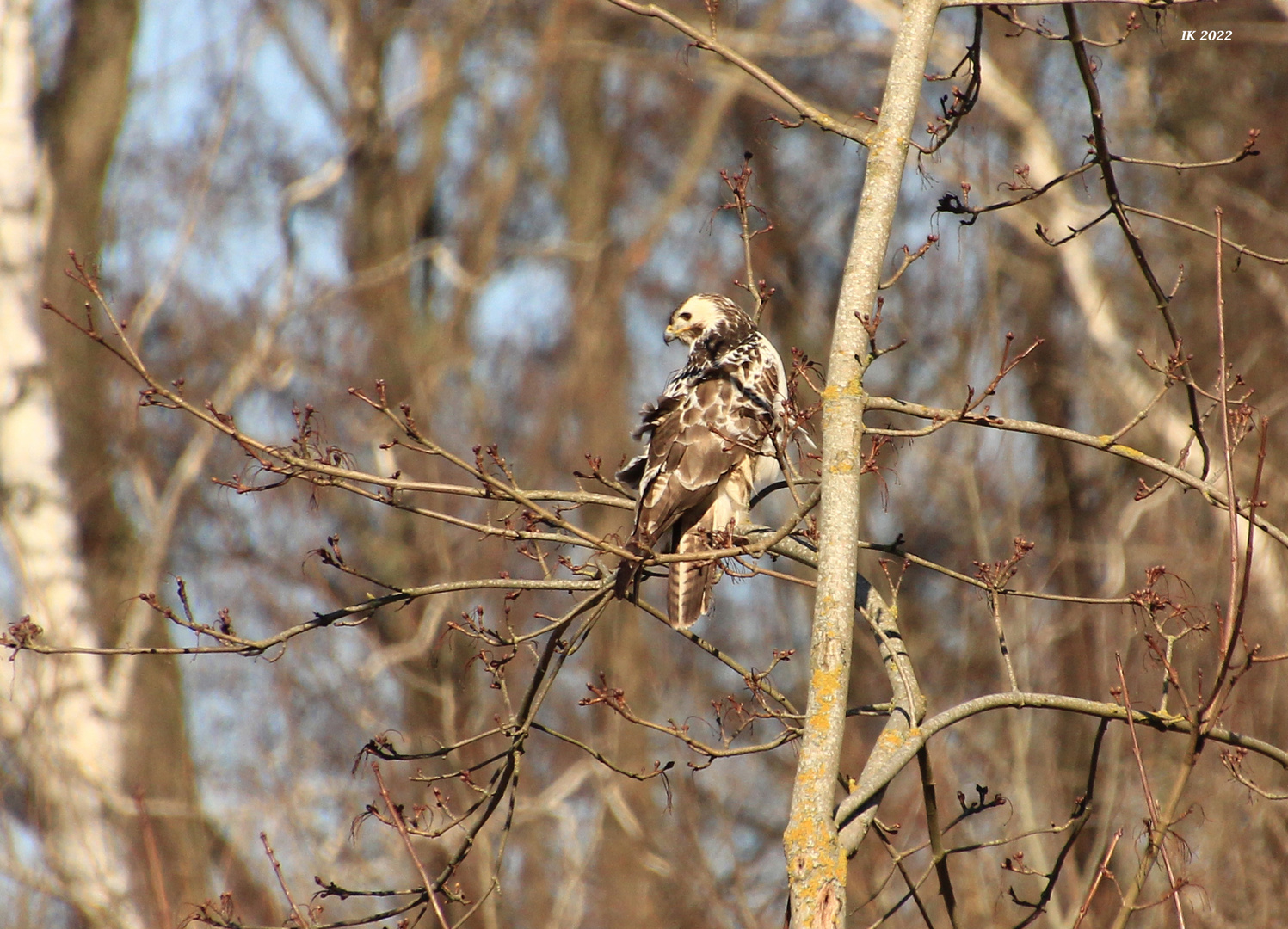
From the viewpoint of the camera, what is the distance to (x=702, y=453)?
438cm

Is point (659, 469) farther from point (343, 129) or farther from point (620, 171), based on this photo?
point (620, 171)

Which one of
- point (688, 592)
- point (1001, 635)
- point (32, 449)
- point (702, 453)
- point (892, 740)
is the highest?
point (32, 449)

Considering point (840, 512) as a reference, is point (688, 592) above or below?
above

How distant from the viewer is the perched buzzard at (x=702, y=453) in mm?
4082

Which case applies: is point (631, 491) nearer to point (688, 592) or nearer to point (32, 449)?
point (688, 592)

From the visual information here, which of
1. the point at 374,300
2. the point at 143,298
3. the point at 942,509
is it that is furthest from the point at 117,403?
the point at 942,509

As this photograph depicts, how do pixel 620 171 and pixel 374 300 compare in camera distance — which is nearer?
pixel 374 300

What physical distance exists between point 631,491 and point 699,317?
152 cm

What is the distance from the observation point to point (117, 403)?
1123 centimetres

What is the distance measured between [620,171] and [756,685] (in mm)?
14777

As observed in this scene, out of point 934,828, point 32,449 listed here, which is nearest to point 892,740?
point 934,828

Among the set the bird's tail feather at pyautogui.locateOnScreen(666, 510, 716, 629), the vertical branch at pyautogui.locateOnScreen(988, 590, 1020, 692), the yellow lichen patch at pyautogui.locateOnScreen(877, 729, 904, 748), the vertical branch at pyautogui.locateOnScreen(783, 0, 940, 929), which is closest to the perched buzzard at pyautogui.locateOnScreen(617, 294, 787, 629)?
the bird's tail feather at pyautogui.locateOnScreen(666, 510, 716, 629)

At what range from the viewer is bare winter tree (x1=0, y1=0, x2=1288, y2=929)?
3.30m

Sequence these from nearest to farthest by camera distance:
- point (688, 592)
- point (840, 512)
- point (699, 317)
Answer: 1. point (840, 512)
2. point (688, 592)
3. point (699, 317)
